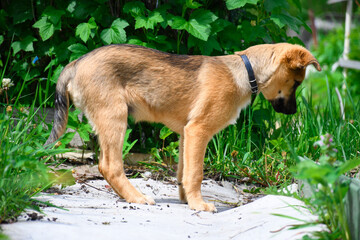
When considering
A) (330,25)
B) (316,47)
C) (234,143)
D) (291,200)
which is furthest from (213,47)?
(330,25)

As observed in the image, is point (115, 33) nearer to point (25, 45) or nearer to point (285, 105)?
point (25, 45)

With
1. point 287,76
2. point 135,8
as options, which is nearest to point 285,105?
point 287,76

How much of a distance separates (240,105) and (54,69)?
7.48 ft

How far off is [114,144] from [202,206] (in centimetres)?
86

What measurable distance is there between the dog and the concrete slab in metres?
0.25

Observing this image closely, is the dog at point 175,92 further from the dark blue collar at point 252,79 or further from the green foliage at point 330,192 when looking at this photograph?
the green foliage at point 330,192

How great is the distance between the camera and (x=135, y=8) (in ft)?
16.0

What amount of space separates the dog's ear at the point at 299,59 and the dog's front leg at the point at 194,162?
946 millimetres

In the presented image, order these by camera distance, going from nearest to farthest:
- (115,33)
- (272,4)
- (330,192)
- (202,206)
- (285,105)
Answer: (330,192) → (202,206) → (285,105) → (115,33) → (272,4)

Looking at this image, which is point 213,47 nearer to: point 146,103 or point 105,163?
point 146,103

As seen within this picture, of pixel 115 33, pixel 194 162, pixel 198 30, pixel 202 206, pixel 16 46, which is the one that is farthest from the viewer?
pixel 16 46

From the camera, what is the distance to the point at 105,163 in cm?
396

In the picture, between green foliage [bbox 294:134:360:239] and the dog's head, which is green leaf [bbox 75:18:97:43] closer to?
the dog's head

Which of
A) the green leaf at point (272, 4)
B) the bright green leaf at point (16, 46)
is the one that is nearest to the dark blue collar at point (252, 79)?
the green leaf at point (272, 4)
